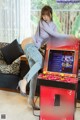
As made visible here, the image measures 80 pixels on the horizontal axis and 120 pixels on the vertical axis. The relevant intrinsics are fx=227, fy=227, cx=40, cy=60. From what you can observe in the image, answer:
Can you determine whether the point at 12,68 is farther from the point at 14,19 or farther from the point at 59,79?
the point at 59,79

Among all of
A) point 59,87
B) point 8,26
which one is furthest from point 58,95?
point 8,26

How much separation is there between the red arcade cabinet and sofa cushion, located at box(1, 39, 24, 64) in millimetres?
1445

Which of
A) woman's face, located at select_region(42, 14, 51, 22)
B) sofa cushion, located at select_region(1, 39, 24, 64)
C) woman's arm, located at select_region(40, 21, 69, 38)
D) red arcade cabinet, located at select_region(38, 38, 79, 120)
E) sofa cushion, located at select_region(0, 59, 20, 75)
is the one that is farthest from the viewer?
sofa cushion, located at select_region(1, 39, 24, 64)

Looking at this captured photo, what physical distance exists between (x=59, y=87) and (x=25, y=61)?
4.60ft

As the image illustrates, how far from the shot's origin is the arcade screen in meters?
2.64

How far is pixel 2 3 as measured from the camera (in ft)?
15.9

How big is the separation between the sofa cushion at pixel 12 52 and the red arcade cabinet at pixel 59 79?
1.45 m

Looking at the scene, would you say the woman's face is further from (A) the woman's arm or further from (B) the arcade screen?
(B) the arcade screen

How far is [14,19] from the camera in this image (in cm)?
480

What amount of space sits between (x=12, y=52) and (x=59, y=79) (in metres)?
1.81

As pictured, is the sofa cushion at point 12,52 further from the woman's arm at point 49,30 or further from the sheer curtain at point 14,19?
the woman's arm at point 49,30

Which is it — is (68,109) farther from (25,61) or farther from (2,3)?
(2,3)

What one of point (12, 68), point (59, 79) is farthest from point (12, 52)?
point (59, 79)

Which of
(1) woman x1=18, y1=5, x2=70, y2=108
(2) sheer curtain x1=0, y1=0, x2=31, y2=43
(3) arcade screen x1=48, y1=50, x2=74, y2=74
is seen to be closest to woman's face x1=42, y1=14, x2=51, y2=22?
(1) woman x1=18, y1=5, x2=70, y2=108
